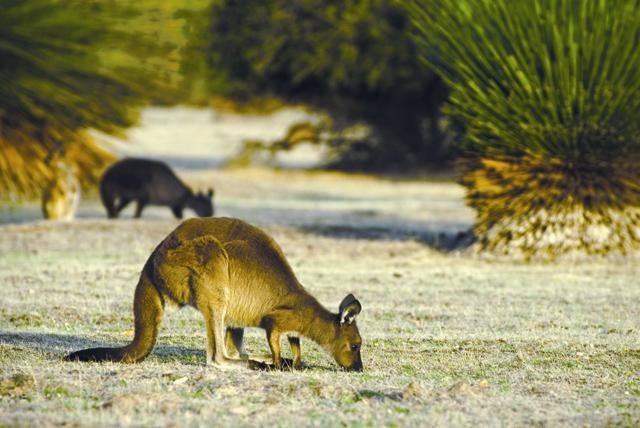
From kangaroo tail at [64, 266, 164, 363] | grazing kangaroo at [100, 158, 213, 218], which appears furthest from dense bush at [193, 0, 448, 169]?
kangaroo tail at [64, 266, 164, 363]

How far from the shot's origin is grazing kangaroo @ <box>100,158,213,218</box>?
19.2 meters

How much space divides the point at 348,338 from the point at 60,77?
Answer: 418 inches

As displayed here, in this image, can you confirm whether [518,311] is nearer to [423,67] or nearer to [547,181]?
[547,181]

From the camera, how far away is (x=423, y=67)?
28.0 m

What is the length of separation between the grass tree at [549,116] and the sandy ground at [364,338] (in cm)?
56

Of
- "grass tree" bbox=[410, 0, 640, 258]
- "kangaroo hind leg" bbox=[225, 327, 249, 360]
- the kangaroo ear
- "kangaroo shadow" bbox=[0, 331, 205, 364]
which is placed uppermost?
"grass tree" bbox=[410, 0, 640, 258]

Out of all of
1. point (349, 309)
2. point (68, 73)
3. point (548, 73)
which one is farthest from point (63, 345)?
point (68, 73)

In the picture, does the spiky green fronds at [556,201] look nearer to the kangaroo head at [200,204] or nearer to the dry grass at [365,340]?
the dry grass at [365,340]

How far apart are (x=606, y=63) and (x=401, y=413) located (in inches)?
347

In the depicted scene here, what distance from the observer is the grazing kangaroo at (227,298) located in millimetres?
7902

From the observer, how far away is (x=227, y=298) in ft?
26.1

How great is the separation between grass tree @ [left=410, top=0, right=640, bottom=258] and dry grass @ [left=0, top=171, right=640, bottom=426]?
1.97ft

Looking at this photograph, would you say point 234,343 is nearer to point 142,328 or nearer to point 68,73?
point 142,328

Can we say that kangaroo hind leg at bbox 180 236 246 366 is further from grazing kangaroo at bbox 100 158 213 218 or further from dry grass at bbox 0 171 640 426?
grazing kangaroo at bbox 100 158 213 218
